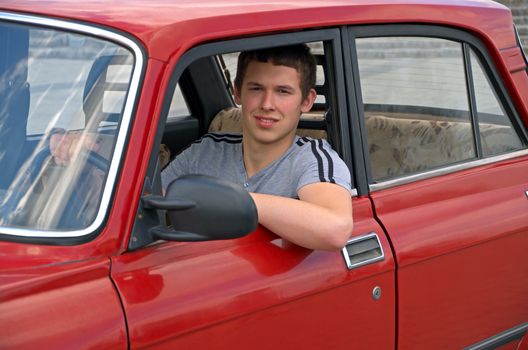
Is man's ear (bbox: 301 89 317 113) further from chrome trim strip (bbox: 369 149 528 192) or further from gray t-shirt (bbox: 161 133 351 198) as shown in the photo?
chrome trim strip (bbox: 369 149 528 192)

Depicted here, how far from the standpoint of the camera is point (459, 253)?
3.14 m

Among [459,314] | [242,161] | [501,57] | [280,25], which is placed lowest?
[459,314]

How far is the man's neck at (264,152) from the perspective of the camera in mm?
3135

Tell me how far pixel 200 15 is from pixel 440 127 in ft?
3.82

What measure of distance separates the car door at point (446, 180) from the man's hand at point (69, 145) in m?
0.94

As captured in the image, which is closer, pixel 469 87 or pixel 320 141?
pixel 320 141

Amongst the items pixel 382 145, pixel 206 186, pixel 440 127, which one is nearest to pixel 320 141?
pixel 382 145

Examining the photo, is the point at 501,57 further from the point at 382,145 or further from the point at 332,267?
the point at 332,267

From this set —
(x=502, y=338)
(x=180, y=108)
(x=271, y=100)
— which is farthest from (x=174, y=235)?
(x=180, y=108)

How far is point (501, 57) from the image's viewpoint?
3.49 m

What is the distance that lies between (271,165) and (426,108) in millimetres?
686

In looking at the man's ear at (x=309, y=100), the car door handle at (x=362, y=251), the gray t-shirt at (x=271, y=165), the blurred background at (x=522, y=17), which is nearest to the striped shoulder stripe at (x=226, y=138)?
the gray t-shirt at (x=271, y=165)

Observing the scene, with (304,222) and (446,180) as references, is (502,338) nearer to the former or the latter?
(446,180)

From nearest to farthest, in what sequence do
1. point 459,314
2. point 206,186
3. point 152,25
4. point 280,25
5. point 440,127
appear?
point 206,186, point 152,25, point 280,25, point 459,314, point 440,127
